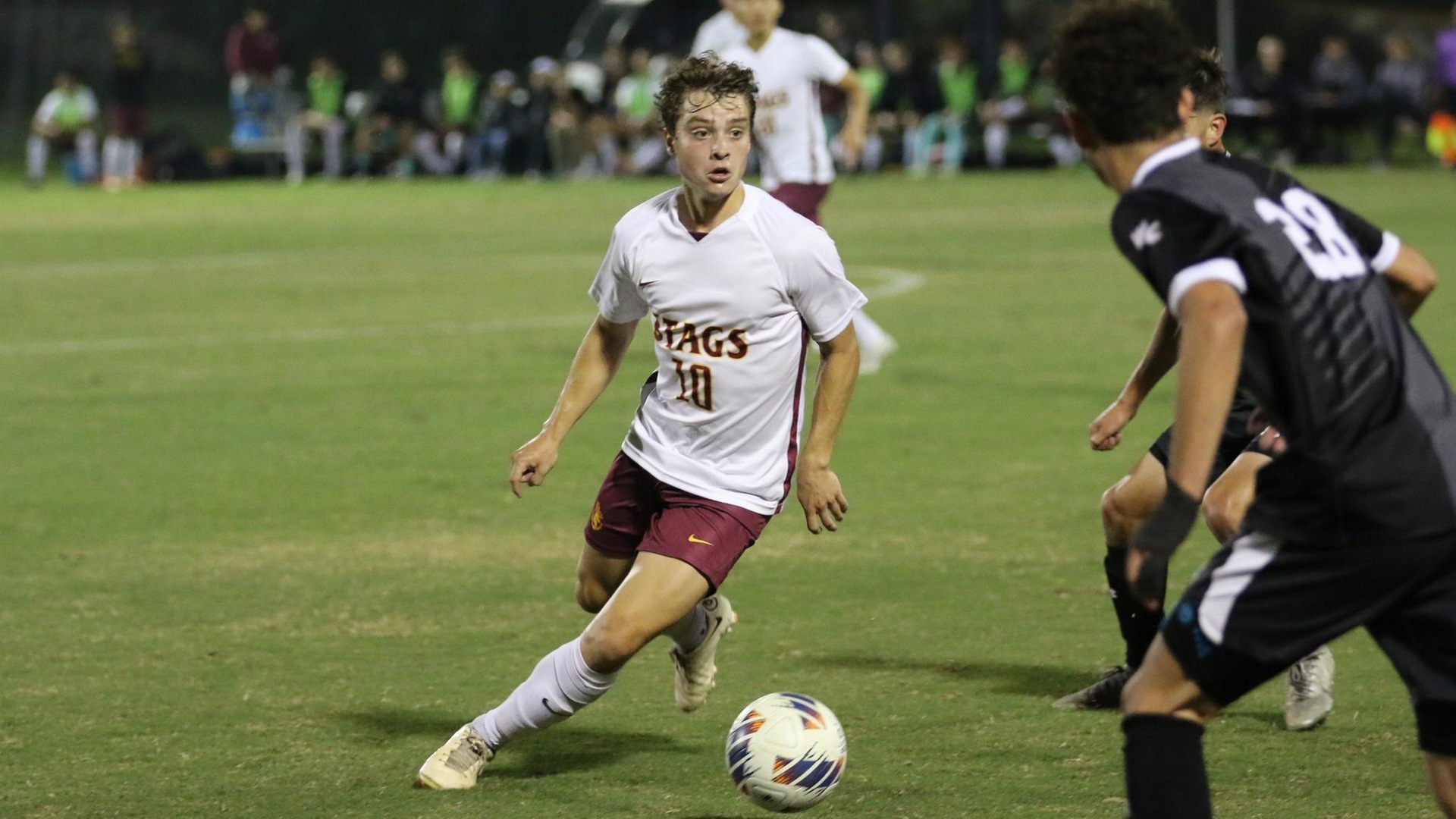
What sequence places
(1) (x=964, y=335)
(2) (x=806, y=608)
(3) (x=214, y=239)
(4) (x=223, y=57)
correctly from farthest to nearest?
(4) (x=223, y=57)
(3) (x=214, y=239)
(1) (x=964, y=335)
(2) (x=806, y=608)

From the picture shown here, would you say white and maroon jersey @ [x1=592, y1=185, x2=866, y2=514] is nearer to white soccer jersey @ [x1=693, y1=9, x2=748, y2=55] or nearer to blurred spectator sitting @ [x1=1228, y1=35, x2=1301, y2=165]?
white soccer jersey @ [x1=693, y1=9, x2=748, y2=55]

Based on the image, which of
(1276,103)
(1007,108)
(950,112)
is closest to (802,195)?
(1276,103)

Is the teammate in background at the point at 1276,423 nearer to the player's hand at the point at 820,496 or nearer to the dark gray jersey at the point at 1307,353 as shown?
the dark gray jersey at the point at 1307,353

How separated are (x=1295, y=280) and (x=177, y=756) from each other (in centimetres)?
335

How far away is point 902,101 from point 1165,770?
30.8m

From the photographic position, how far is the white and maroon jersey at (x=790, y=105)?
13.1 m

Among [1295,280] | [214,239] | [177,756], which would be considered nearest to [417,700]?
[177,756]

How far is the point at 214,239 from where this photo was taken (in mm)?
23375

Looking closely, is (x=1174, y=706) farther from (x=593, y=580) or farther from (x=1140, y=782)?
(x=593, y=580)

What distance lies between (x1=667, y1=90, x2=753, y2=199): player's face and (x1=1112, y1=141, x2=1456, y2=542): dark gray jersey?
1.69 meters

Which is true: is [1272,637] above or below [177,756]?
above

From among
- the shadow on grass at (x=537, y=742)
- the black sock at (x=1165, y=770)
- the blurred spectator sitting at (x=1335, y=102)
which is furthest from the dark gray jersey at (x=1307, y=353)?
the blurred spectator sitting at (x=1335, y=102)

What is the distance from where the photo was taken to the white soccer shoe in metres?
5.73

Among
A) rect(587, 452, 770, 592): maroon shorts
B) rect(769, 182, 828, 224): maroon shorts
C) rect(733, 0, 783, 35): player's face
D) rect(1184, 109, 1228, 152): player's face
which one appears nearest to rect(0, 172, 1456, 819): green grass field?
rect(587, 452, 770, 592): maroon shorts
